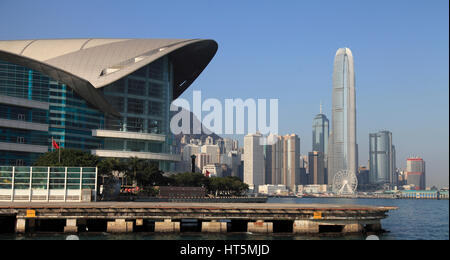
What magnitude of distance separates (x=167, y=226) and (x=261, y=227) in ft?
33.5

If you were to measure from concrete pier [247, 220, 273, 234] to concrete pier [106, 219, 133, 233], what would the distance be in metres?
13.0

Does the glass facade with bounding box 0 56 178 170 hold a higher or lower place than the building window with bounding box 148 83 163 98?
lower

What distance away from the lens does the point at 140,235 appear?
5881 centimetres

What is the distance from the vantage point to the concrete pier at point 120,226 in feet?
197

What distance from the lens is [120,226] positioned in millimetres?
60406

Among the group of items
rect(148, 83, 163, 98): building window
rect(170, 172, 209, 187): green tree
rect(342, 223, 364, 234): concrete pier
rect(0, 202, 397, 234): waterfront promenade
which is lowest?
rect(342, 223, 364, 234): concrete pier

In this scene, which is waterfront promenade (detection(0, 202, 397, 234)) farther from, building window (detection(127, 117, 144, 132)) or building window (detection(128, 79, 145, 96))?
building window (detection(128, 79, 145, 96))

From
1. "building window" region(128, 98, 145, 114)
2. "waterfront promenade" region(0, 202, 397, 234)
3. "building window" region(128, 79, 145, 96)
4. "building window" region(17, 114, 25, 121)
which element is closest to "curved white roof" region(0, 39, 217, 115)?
"building window" region(128, 79, 145, 96)

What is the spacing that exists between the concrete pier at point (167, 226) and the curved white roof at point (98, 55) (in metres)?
88.6

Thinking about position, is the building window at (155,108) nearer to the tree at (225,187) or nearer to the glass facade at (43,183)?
the tree at (225,187)

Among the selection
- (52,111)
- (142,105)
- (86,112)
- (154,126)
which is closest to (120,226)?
(52,111)

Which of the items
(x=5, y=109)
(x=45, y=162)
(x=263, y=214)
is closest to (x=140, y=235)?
(x=263, y=214)

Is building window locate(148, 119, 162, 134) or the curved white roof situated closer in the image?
the curved white roof

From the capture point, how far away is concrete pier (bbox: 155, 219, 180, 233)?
61.3 m
